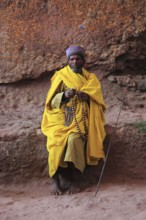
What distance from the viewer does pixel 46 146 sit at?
516 centimetres

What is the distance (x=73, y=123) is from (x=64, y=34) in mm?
2369

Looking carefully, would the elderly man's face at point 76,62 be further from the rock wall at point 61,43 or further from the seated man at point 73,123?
the rock wall at point 61,43

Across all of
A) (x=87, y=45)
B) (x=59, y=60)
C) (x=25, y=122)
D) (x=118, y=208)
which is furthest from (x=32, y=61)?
(x=118, y=208)

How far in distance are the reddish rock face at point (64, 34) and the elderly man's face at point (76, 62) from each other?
156 cm

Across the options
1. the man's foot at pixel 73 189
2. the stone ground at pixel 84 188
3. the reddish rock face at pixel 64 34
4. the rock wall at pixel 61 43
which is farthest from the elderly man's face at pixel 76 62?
the reddish rock face at pixel 64 34

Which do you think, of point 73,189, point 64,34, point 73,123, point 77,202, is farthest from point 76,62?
point 64,34

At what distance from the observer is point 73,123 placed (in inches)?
190

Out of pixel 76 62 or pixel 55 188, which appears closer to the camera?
pixel 55 188

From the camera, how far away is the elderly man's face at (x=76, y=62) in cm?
502

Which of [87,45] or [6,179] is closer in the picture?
[6,179]

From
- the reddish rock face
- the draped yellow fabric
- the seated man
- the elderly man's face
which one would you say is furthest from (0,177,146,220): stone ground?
the reddish rock face

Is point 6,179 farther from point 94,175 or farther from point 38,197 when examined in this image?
point 94,175

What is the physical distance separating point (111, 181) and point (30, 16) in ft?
10.6

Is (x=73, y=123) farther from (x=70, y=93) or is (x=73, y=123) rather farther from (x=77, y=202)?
(x=77, y=202)
